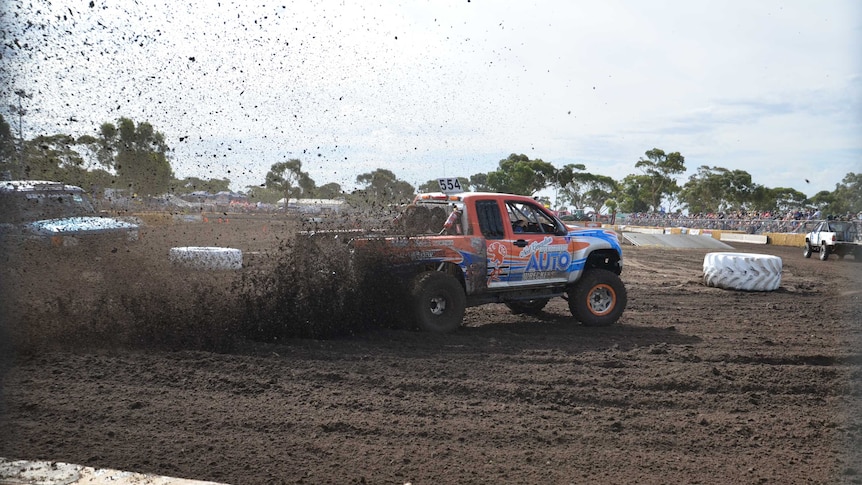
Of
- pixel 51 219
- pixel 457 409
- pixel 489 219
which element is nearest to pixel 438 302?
pixel 489 219

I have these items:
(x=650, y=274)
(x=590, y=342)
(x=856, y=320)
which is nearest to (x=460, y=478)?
(x=590, y=342)

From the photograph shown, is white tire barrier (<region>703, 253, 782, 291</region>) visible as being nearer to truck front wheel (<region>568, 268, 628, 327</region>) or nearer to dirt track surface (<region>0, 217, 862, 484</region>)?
dirt track surface (<region>0, 217, 862, 484</region>)

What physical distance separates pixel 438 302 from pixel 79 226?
6.51m

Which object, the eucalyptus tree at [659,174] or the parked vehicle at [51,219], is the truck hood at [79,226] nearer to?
the parked vehicle at [51,219]

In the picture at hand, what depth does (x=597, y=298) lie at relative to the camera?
9.82m

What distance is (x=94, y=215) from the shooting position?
1163cm

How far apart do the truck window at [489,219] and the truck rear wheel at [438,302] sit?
0.86 metres

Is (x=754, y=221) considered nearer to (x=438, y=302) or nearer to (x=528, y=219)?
(x=528, y=219)

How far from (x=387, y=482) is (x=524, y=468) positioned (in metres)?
0.94

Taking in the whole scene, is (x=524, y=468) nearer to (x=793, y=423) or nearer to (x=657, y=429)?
(x=657, y=429)

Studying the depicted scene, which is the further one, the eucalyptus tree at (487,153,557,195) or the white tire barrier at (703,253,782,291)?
the eucalyptus tree at (487,153,557,195)

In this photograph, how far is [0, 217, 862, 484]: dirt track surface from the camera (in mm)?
4328

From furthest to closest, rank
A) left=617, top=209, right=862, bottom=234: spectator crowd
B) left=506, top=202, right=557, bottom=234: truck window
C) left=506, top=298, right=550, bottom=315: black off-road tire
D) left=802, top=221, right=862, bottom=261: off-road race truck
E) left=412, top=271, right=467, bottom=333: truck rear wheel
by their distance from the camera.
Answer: left=617, top=209, right=862, bottom=234: spectator crowd → left=802, top=221, right=862, bottom=261: off-road race truck → left=506, top=298, right=550, bottom=315: black off-road tire → left=506, top=202, right=557, bottom=234: truck window → left=412, top=271, right=467, bottom=333: truck rear wheel

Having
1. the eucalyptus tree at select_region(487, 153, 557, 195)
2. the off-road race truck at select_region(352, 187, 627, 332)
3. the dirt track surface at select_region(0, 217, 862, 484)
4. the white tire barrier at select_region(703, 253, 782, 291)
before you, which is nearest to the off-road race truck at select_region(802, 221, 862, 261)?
the eucalyptus tree at select_region(487, 153, 557, 195)
